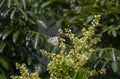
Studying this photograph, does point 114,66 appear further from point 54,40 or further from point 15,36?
point 15,36

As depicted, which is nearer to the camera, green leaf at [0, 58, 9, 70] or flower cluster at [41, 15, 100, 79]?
flower cluster at [41, 15, 100, 79]

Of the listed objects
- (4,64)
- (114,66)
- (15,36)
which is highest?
(15,36)

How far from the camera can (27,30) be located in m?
2.03

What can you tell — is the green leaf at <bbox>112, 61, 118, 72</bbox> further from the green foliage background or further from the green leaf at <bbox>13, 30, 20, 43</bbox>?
the green leaf at <bbox>13, 30, 20, 43</bbox>

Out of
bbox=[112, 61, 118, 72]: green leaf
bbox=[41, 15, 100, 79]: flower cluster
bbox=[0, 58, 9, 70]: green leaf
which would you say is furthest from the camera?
bbox=[112, 61, 118, 72]: green leaf

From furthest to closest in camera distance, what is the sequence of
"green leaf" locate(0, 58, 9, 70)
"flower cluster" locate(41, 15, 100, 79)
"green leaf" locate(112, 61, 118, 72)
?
1. "green leaf" locate(112, 61, 118, 72)
2. "green leaf" locate(0, 58, 9, 70)
3. "flower cluster" locate(41, 15, 100, 79)

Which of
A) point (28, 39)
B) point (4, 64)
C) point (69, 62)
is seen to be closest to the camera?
point (69, 62)

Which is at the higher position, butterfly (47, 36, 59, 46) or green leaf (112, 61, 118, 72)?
butterfly (47, 36, 59, 46)

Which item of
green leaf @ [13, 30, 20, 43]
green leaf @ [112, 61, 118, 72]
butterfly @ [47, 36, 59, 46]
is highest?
green leaf @ [13, 30, 20, 43]

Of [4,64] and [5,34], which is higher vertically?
[5,34]

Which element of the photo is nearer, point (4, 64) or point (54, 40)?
point (4, 64)

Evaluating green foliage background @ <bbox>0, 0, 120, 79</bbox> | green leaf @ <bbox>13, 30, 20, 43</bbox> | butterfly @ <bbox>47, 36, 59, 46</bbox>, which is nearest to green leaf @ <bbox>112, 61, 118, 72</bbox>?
green foliage background @ <bbox>0, 0, 120, 79</bbox>

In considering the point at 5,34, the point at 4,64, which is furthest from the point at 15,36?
the point at 4,64

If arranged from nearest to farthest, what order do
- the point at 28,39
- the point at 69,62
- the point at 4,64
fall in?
the point at 69,62 < the point at 4,64 < the point at 28,39
